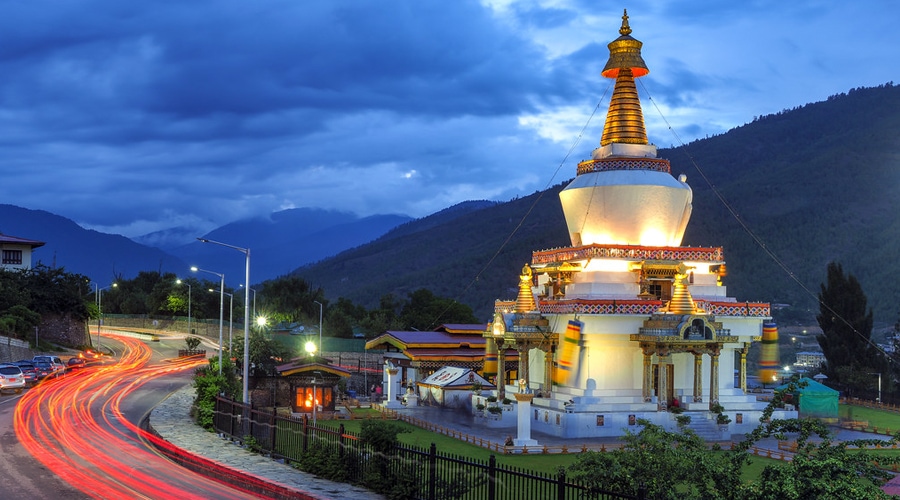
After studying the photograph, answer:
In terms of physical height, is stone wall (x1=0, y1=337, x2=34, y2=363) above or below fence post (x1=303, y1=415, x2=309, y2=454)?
below

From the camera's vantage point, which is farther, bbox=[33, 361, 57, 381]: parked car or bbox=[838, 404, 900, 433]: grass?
bbox=[33, 361, 57, 381]: parked car

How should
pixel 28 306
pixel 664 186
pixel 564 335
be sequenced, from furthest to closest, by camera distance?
pixel 28 306 → pixel 664 186 → pixel 564 335

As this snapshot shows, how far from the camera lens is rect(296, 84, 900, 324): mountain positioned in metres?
110

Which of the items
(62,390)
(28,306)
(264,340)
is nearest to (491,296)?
(28,306)

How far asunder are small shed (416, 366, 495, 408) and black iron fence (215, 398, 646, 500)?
18.7 meters

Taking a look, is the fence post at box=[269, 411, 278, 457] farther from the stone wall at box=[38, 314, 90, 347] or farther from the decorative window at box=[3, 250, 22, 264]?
the decorative window at box=[3, 250, 22, 264]

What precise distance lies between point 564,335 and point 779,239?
290 feet

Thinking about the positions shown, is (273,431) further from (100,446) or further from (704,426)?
(704,426)

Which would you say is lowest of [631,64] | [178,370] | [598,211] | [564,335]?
[178,370]

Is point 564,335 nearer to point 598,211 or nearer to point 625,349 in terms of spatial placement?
point 625,349

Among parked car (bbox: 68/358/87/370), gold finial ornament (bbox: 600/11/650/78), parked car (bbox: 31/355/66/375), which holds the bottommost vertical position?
parked car (bbox: 68/358/87/370)

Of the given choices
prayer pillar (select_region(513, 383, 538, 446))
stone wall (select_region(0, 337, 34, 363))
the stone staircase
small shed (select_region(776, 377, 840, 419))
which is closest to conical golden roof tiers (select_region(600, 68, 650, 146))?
the stone staircase

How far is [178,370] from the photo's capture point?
220ft

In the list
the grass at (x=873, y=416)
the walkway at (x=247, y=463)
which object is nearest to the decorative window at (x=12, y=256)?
the walkway at (x=247, y=463)
